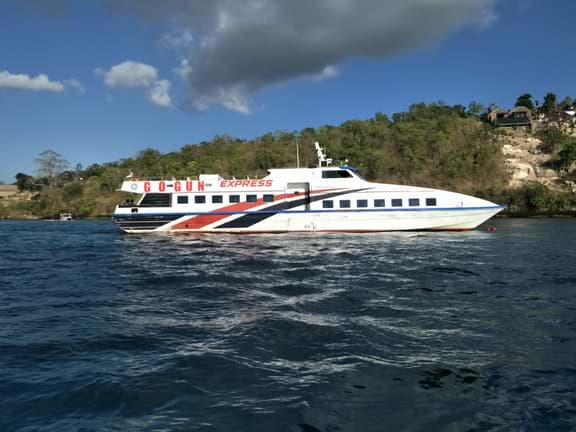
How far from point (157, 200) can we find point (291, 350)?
72.1 ft

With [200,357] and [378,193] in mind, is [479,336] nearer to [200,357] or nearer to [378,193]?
[200,357]

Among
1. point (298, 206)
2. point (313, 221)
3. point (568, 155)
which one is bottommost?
point (313, 221)

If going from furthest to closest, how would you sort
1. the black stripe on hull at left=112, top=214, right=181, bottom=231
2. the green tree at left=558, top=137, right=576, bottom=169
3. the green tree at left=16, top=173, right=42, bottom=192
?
the green tree at left=16, top=173, right=42, bottom=192 → the green tree at left=558, top=137, right=576, bottom=169 → the black stripe on hull at left=112, top=214, right=181, bottom=231

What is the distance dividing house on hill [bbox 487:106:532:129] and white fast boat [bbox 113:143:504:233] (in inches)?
3282

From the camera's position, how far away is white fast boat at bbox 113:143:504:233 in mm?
24219

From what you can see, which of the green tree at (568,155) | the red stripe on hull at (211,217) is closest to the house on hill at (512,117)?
the green tree at (568,155)

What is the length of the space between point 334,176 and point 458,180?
41005 mm

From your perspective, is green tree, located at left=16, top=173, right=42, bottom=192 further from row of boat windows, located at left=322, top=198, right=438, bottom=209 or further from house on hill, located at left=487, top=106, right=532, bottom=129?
house on hill, located at left=487, top=106, right=532, bottom=129

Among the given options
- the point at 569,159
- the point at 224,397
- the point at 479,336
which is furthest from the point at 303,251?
the point at 569,159

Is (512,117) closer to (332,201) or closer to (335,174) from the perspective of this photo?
(335,174)

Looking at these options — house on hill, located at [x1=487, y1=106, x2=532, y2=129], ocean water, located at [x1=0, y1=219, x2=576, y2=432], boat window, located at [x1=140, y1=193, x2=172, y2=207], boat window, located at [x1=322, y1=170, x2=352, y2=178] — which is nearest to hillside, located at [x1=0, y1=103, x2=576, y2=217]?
house on hill, located at [x1=487, y1=106, x2=532, y2=129]

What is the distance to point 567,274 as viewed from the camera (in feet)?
36.2

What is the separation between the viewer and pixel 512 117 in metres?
97.7

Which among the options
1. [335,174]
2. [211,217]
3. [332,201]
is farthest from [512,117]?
[211,217]
